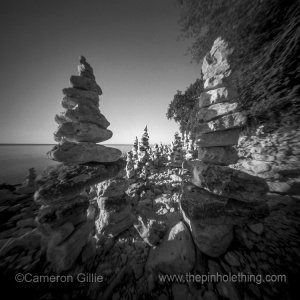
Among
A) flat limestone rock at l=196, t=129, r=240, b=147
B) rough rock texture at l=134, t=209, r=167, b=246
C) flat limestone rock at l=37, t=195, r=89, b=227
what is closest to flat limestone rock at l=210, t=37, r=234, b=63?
flat limestone rock at l=196, t=129, r=240, b=147

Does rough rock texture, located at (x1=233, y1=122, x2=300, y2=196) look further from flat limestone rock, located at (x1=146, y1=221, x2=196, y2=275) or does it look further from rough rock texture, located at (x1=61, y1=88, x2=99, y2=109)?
rough rock texture, located at (x1=61, y1=88, x2=99, y2=109)

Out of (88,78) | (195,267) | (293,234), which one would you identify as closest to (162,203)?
(195,267)

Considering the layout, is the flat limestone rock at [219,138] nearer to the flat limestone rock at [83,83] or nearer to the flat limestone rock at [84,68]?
Result: the flat limestone rock at [83,83]

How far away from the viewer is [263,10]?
2.58 m

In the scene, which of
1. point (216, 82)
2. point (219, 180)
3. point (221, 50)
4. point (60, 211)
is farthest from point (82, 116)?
point (221, 50)

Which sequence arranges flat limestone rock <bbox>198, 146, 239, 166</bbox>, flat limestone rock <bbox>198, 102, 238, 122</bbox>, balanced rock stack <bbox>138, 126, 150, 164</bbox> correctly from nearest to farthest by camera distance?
flat limestone rock <bbox>198, 102, 238, 122</bbox> → flat limestone rock <bbox>198, 146, 239, 166</bbox> → balanced rock stack <bbox>138, 126, 150, 164</bbox>

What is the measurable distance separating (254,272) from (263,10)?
618cm

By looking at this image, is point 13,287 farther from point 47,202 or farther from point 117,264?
point 117,264

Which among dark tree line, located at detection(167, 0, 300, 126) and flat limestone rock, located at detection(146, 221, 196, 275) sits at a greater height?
dark tree line, located at detection(167, 0, 300, 126)

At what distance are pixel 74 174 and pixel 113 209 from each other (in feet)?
6.70

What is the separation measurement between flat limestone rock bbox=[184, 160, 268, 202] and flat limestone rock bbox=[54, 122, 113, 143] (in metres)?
3.64

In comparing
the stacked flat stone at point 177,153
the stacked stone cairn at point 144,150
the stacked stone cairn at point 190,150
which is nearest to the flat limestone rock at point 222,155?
the stacked stone cairn at point 190,150

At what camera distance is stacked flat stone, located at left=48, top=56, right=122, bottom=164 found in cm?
327

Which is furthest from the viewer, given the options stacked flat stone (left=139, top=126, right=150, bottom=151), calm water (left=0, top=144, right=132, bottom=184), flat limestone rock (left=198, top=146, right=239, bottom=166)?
calm water (left=0, top=144, right=132, bottom=184)
